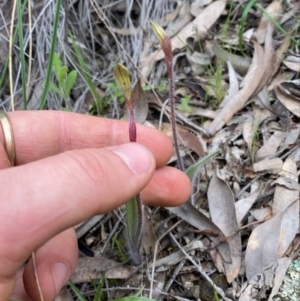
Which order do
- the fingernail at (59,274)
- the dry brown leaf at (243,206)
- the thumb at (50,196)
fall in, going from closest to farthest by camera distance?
1. the thumb at (50,196)
2. the fingernail at (59,274)
3. the dry brown leaf at (243,206)

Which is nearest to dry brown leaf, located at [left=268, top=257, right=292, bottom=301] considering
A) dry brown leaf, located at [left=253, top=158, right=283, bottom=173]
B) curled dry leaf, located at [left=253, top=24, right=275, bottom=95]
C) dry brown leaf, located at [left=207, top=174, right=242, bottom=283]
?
dry brown leaf, located at [left=207, top=174, right=242, bottom=283]

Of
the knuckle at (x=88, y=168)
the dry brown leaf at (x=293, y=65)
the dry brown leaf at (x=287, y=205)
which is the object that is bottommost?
the dry brown leaf at (x=287, y=205)

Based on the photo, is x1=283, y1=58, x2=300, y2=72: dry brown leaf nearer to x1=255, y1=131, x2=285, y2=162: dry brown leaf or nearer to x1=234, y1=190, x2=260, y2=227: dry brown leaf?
x1=255, y1=131, x2=285, y2=162: dry brown leaf

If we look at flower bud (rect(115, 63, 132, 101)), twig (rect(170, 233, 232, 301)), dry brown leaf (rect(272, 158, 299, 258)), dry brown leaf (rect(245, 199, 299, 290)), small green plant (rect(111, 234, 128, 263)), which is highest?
flower bud (rect(115, 63, 132, 101))

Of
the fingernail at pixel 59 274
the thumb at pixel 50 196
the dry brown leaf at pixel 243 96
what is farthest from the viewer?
the dry brown leaf at pixel 243 96

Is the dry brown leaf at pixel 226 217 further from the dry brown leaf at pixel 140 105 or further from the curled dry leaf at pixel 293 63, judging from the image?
the curled dry leaf at pixel 293 63

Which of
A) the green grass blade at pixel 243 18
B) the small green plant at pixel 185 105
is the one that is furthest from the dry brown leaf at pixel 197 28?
the small green plant at pixel 185 105

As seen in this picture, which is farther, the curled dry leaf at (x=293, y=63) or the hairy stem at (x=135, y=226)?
the curled dry leaf at (x=293, y=63)
